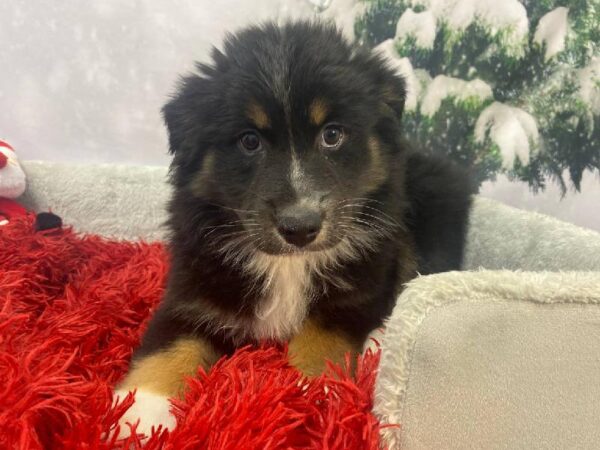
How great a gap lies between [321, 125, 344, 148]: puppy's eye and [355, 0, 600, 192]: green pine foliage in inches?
74.4

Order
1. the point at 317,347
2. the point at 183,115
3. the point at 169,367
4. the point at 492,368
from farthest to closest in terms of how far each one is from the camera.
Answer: the point at 183,115 < the point at 317,347 < the point at 169,367 < the point at 492,368

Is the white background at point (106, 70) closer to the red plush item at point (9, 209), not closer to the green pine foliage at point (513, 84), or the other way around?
the green pine foliage at point (513, 84)

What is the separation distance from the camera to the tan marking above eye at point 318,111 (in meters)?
1.82

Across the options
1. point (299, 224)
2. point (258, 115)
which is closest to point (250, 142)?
point (258, 115)

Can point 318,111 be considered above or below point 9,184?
above

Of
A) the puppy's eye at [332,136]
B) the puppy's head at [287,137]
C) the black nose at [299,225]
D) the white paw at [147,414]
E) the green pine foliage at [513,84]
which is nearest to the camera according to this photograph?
the white paw at [147,414]

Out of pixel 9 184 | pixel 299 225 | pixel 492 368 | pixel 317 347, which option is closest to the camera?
pixel 492 368

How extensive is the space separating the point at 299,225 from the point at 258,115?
424 millimetres

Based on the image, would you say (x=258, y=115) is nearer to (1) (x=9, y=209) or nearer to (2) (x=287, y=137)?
(2) (x=287, y=137)

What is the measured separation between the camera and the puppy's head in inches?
70.0

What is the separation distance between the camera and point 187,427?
133 centimetres

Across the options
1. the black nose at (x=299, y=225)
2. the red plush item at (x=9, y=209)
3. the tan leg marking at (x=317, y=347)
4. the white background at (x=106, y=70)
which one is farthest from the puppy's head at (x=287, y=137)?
the white background at (x=106, y=70)

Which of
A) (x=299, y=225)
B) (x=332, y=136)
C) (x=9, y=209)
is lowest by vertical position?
(x=9, y=209)

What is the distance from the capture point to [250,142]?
6.22 feet
